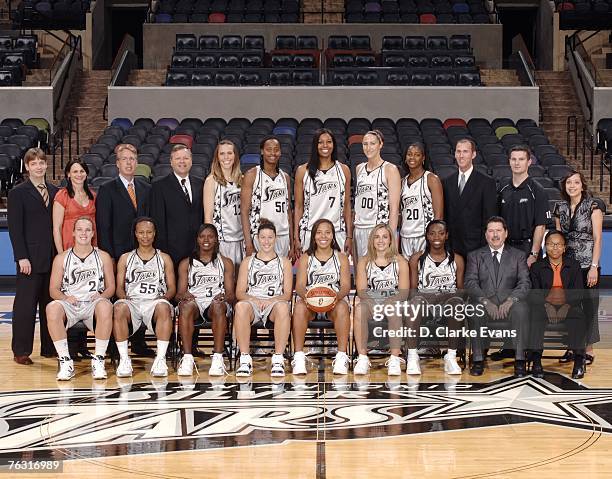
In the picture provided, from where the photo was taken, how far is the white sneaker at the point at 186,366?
7.04 meters

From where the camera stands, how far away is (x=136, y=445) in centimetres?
546

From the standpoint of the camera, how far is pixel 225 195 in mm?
7480

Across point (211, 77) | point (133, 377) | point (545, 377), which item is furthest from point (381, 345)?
point (211, 77)

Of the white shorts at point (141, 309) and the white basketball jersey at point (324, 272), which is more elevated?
the white basketball jersey at point (324, 272)

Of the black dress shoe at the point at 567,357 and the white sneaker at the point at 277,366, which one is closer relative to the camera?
the white sneaker at the point at 277,366

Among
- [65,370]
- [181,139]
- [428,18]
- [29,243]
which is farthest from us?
[428,18]

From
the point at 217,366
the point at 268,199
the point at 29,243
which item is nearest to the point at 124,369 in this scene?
the point at 217,366

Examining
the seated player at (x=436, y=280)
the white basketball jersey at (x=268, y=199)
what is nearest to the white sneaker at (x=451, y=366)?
the seated player at (x=436, y=280)

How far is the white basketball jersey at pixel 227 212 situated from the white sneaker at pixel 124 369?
1.09 m

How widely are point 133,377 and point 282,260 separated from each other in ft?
4.04

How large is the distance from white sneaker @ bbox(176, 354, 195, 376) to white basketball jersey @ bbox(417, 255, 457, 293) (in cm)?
155

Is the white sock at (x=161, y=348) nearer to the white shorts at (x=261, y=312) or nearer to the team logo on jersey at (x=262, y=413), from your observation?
the team logo on jersey at (x=262, y=413)

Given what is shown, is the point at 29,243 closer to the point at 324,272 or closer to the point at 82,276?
the point at 82,276

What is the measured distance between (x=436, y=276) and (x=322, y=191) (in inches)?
37.7
